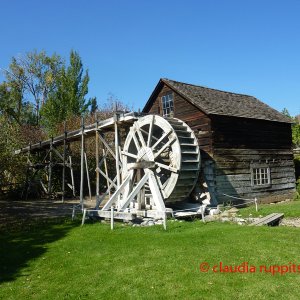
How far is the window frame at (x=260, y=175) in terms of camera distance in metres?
15.5

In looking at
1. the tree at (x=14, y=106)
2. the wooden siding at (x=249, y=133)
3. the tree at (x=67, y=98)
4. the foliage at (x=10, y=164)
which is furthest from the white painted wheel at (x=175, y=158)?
the tree at (x=14, y=106)

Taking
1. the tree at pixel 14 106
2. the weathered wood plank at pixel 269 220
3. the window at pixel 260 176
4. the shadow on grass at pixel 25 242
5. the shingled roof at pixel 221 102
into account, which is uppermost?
the tree at pixel 14 106

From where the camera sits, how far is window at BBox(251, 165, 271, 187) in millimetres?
15586

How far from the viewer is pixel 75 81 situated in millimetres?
35781

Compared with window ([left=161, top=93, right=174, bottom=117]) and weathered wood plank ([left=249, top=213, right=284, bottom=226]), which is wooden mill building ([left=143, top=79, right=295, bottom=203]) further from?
weathered wood plank ([left=249, top=213, right=284, bottom=226])

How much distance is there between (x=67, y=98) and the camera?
112ft

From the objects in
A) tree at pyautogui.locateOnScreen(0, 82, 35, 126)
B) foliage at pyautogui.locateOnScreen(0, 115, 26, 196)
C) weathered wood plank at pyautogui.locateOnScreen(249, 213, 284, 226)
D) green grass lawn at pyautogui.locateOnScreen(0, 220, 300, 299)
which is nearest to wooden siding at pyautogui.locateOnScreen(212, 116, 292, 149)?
weathered wood plank at pyautogui.locateOnScreen(249, 213, 284, 226)

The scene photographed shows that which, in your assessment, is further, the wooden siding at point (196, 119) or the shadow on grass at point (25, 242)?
the wooden siding at point (196, 119)

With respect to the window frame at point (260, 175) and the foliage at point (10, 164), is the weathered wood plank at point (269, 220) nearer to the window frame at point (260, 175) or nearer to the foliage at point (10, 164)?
the window frame at point (260, 175)

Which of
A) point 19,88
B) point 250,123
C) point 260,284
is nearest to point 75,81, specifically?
point 19,88

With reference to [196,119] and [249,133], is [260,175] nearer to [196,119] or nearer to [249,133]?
[249,133]

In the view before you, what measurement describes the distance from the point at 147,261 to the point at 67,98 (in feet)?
98.2

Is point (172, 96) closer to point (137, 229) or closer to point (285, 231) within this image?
point (137, 229)

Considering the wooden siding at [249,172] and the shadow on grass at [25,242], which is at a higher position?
the wooden siding at [249,172]
